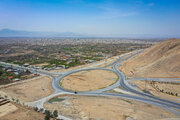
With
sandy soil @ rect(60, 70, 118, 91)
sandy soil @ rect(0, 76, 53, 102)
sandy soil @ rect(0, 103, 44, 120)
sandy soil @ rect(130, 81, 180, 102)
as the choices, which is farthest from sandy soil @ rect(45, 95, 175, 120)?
sandy soil @ rect(130, 81, 180, 102)

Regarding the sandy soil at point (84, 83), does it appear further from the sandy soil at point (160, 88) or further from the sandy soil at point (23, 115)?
the sandy soil at point (23, 115)

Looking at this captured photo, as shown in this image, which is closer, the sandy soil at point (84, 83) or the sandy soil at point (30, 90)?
the sandy soil at point (30, 90)

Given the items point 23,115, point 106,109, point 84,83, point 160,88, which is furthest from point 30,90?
point 160,88

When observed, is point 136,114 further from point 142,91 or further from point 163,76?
point 163,76

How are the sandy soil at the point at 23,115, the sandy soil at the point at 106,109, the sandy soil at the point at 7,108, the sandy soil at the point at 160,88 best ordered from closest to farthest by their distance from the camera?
the sandy soil at the point at 23,115
the sandy soil at the point at 106,109
the sandy soil at the point at 7,108
the sandy soil at the point at 160,88

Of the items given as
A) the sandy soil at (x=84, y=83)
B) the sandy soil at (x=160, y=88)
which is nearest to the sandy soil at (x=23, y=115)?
the sandy soil at (x=84, y=83)

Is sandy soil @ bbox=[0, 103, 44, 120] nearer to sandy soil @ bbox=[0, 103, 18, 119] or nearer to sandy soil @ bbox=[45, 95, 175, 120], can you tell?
sandy soil @ bbox=[0, 103, 18, 119]

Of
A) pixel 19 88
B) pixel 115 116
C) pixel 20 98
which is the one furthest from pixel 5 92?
pixel 115 116
